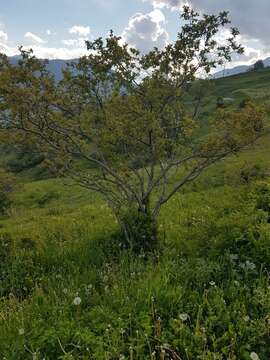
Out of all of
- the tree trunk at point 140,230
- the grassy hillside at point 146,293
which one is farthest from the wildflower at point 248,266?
the tree trunk at point 140,230

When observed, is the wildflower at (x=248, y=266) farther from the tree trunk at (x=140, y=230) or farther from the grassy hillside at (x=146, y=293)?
the tree trunk at (x=140, y=230)

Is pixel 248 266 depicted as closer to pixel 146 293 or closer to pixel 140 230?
pixel 146 293

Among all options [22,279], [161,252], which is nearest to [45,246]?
[22,279]

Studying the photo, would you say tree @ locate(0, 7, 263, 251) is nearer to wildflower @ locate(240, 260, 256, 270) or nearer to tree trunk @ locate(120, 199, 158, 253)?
tree trunk @ locate(120, 199, 158, 253)

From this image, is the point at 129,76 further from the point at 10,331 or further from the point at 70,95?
the point at 10,331

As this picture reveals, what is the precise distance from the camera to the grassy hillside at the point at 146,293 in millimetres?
5309

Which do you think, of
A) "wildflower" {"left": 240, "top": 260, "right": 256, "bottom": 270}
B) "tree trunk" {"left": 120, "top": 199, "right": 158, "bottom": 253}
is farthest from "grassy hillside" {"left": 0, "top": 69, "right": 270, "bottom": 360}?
"tree trunk" {"left": 120, "top": 199, "right": 158, "bottom": 253}

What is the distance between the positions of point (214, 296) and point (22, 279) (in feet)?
→ 15.6

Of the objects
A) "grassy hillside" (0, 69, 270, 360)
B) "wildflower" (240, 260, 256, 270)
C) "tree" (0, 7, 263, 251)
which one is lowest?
"grassy hillside" (0, 69, 270, 360)

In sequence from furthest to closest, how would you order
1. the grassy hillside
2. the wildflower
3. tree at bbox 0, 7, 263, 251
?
tree at bbox 0, 7, 263, 251 → the wildflower → the grassy hillside

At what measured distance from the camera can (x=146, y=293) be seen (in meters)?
6.36

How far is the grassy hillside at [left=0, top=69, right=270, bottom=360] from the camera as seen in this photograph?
5309mm

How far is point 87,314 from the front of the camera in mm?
6016

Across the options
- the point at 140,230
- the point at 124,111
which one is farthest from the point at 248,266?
the point at 124,111
